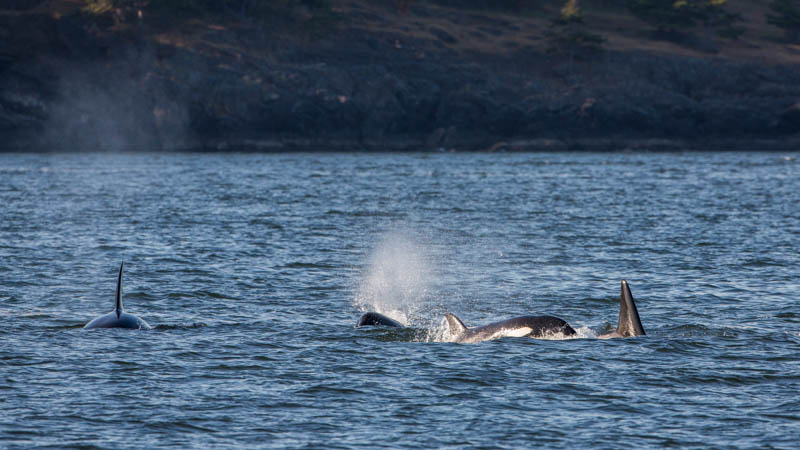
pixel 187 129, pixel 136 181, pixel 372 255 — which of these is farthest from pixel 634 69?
pixel 372 255

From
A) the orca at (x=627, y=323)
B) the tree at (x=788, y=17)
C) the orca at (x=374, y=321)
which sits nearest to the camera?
the orca at (x=627, y=323)

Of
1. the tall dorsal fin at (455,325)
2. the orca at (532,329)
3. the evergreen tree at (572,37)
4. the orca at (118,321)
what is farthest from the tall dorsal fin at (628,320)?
the evergreen tree at (572,37)

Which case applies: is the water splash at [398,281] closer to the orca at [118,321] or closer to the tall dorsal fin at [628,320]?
the tall dorsal fin at [628,320]

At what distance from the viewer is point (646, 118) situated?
408ft

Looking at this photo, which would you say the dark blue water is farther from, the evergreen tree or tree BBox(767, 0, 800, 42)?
tree BBox(767, 0, 800, 42)

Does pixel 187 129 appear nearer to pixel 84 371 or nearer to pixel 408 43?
pixel 408 43

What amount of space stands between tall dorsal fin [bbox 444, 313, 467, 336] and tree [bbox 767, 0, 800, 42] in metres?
140

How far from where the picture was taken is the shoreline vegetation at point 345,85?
388 ft

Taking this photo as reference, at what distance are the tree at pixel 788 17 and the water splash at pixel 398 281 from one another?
12261cm

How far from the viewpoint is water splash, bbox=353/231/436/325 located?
25.5 meters

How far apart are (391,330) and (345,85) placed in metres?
104

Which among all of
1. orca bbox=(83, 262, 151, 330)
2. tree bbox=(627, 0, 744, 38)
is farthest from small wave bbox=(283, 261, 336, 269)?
tree bbox=(627, 0, 744, 38)

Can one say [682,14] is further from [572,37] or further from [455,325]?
[455,325]

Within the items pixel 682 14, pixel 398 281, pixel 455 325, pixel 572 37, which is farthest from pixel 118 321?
pixel 682 14
